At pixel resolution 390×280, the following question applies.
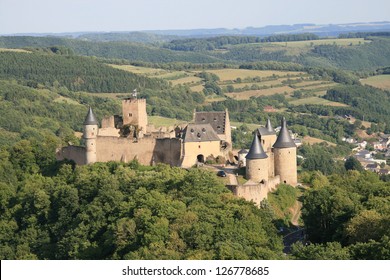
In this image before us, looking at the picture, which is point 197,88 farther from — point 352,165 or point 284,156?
point 284,156

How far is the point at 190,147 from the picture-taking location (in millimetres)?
51562

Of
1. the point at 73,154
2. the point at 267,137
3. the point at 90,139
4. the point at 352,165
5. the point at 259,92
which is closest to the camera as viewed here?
the point at 267,137

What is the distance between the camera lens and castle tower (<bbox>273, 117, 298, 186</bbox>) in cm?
5094

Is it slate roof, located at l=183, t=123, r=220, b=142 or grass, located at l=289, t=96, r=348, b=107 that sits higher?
slate roof, located at l=183, t=123, r=220, b=142

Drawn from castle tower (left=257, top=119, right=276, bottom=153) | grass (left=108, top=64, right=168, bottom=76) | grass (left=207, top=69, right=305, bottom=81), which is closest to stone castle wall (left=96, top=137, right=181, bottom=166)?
castle tower (left=257, top=119, right=276, bottom=153)

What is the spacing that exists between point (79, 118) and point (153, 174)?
6020cm

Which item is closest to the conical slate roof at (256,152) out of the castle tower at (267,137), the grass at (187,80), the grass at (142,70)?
the castle tower at (267,137)

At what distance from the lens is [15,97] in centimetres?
11569

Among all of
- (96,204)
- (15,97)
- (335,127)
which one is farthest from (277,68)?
(96,204)

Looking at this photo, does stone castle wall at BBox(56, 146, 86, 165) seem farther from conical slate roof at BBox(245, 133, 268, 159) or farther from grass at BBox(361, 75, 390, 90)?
grass at BBox(361, 75, 390, 90)

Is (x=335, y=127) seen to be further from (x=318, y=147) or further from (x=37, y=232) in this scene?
(x=37, y=232)

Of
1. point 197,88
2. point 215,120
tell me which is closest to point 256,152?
point 215,120

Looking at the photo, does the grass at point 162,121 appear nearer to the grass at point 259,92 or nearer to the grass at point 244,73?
the grass at point 259,92

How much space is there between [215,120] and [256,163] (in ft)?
24.7
